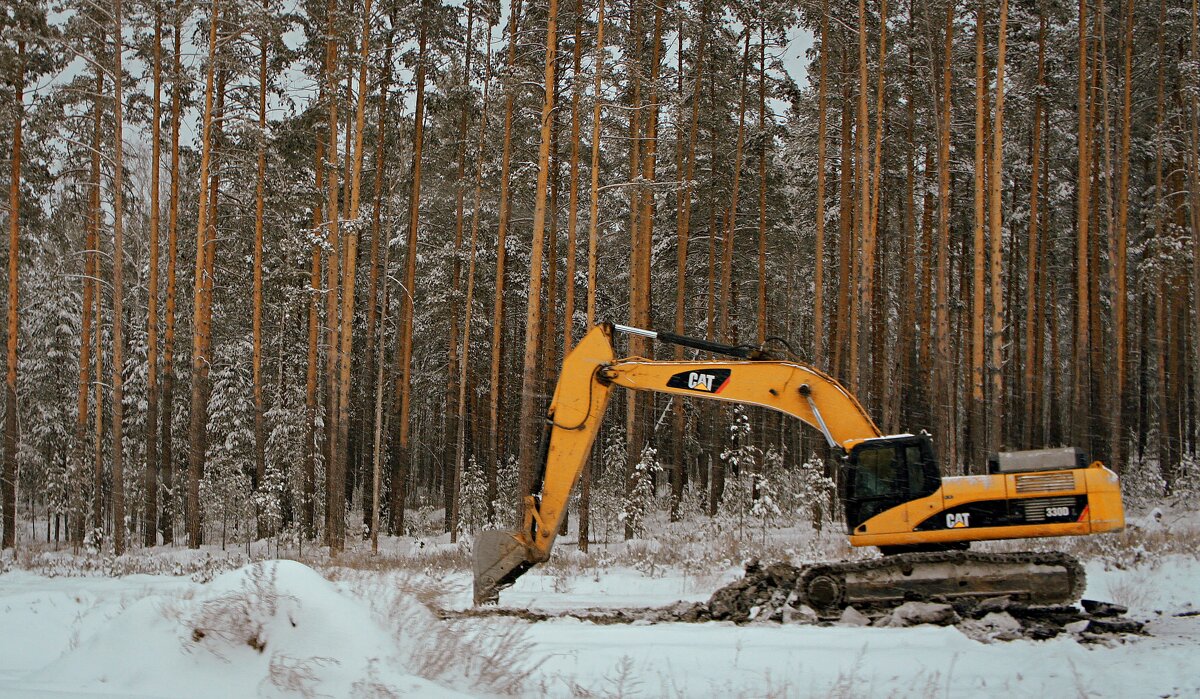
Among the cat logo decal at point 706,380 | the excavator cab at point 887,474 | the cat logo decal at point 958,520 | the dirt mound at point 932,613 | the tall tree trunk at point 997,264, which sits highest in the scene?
the tall tree trunk at point 997,264

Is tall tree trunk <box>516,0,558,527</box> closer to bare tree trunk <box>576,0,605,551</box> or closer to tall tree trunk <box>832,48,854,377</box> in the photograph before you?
bare tree trunk <box>576,0,605,551</box>

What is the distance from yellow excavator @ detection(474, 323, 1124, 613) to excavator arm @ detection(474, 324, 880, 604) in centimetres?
1

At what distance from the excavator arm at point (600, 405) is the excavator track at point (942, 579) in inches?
52.6

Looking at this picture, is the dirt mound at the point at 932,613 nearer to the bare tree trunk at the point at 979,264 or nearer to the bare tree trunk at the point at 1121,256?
the bare tree trunk at the point at 979,264

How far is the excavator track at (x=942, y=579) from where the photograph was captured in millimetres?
8438

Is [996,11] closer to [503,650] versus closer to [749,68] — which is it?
[749,68]

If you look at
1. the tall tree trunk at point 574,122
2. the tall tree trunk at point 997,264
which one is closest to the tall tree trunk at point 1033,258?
the tall tree trunk at point 997,264

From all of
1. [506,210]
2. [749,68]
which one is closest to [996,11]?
[749,68]

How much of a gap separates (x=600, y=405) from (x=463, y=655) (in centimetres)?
433

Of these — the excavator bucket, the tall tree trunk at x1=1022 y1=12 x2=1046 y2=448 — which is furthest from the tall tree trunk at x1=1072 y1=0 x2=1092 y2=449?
the excavator bucket

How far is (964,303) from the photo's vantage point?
2938cm

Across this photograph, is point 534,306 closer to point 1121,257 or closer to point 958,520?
point 958,520

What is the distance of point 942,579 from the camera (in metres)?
8.62

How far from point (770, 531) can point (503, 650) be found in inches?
580
